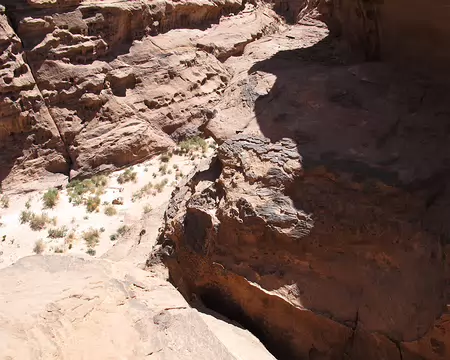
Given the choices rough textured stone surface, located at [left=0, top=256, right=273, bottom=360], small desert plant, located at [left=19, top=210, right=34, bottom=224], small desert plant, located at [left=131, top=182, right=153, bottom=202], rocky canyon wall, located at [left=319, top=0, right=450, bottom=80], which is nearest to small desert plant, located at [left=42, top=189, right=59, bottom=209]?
small desert plant, located at [left=19, top=210, right=34, bottom=224]

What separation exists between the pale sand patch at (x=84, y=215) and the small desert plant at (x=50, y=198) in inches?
3.5

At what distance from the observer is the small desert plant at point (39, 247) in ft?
28.2

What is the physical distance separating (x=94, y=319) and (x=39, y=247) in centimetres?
558

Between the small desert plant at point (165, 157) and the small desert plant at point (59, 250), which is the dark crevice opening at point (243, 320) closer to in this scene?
the small desert plant at point (59, 250)

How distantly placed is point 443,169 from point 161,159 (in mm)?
8251

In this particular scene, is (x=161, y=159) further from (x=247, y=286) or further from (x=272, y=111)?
(x=247, y=286)

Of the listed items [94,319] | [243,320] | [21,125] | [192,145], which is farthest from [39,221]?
[94,319]

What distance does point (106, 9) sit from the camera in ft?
40.2

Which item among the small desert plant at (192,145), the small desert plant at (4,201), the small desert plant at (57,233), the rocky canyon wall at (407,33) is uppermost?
the rocky canyon wall at (407,33)

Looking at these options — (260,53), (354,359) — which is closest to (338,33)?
(260,53)

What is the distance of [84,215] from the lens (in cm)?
979

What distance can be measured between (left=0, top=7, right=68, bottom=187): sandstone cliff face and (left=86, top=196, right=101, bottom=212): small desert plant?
1798 mm

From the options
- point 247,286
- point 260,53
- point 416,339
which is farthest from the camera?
point 260,53

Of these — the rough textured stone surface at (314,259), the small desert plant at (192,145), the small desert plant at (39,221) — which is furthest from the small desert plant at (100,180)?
the rough textured stone surface at (314,259)
